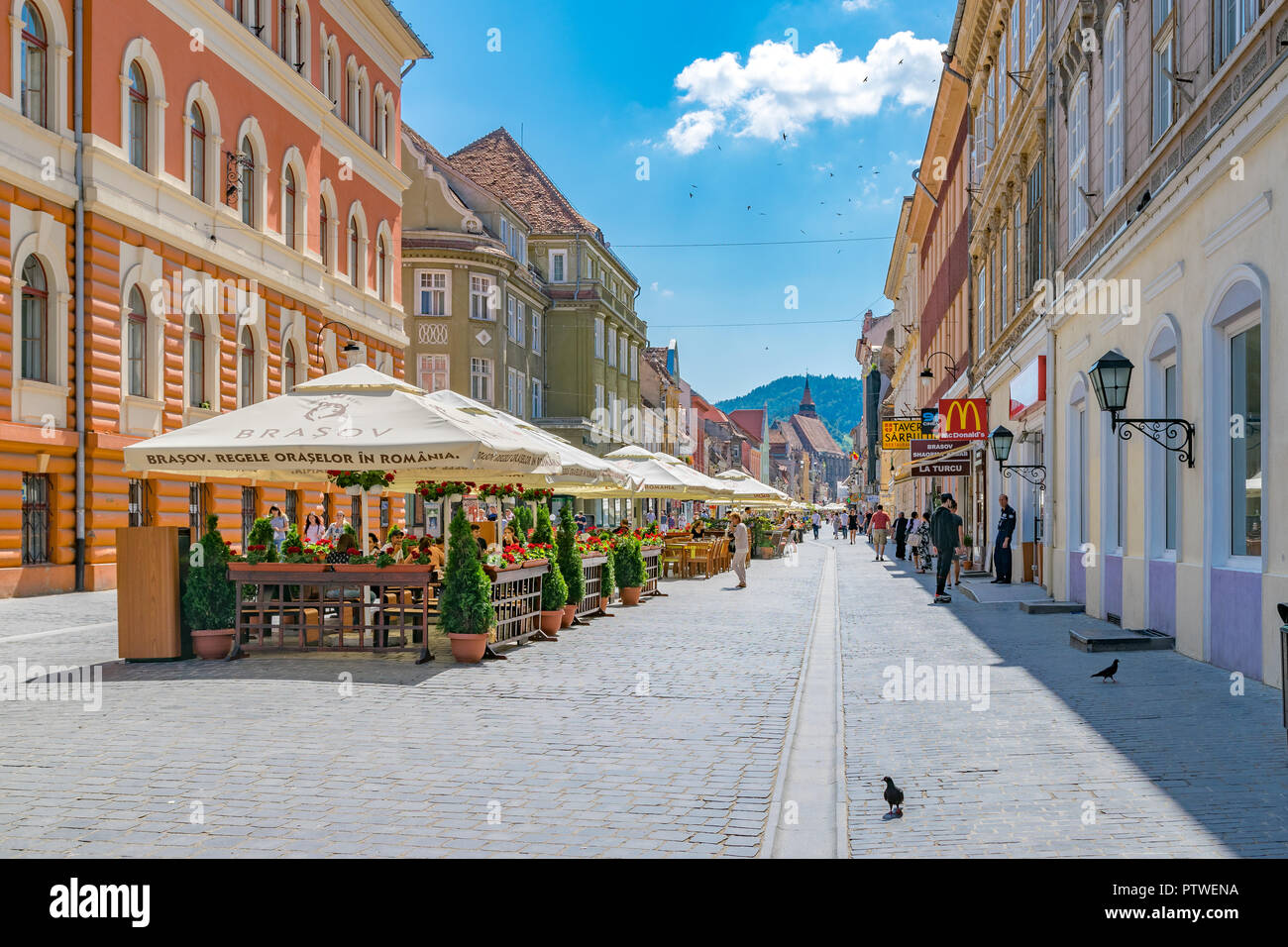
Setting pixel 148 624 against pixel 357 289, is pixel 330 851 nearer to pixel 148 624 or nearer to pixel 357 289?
pixel 148 624

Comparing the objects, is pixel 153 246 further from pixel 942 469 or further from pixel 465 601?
pixel 942 469

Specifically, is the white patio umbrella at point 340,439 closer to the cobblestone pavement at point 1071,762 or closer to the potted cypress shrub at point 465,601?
the potted cypress shrub at point 465,601

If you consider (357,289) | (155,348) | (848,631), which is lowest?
(848,631)

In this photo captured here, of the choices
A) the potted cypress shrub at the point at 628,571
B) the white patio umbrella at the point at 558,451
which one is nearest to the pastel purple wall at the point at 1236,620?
the white patio umbrella at the point at 558,451

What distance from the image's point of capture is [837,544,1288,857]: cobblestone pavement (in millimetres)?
5379

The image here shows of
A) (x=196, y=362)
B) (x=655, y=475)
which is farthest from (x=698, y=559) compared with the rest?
(x=196, y=362)

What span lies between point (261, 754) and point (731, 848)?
10.8 ft

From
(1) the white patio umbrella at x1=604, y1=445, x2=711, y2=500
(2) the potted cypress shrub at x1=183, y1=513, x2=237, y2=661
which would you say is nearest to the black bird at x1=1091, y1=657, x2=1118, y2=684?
(2) the potted cypress shrub at x1=183, y1=513, x2=237, y2=661

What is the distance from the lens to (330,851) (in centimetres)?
509

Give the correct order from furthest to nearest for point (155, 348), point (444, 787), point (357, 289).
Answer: point (357, 289) → point (155, 348) → point (444, 787)

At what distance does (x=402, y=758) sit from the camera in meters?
7.15
